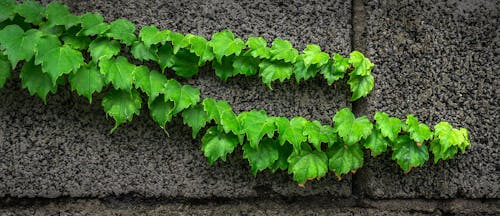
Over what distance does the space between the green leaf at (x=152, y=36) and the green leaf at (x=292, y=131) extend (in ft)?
1.87

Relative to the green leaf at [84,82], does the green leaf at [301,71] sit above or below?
below

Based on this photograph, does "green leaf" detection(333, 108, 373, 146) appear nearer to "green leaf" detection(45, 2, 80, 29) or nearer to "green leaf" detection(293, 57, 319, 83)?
"green leaf" detection(293, 57, 319, 83)

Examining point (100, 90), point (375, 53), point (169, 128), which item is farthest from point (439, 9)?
point (100, 90)

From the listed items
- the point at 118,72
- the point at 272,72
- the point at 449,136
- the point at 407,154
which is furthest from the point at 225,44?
the point at 449,136

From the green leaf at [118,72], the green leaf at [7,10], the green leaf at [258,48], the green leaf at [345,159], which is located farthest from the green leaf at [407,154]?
the green leaf at [7,10]

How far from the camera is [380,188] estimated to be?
7.61 ft

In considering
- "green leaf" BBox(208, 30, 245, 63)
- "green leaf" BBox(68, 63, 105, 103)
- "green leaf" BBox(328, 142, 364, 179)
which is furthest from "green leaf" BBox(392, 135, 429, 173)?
"green leaf" BBox(68, 63, 105, 103)

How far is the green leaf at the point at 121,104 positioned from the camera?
2141 millimetres

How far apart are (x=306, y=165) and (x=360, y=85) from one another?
41 cm

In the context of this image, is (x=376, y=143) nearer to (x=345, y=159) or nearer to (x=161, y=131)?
(x=345, y=159)

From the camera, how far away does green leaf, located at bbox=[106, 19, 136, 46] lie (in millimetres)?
2139

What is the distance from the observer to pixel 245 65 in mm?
2230

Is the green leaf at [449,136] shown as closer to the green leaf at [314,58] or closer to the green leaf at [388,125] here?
the green leaf at [388,125]

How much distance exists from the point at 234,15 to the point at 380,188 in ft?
3.25
